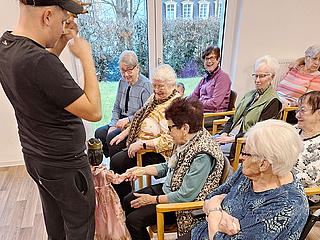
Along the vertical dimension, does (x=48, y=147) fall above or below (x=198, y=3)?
below

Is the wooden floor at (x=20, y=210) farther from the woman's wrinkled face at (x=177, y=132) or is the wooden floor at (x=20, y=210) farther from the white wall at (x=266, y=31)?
the white wall at (x=266, y=31)

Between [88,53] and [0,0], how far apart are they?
79.1 inches

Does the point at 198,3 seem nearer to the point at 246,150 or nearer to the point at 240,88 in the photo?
the point at 240,88

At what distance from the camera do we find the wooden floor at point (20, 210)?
2.10m

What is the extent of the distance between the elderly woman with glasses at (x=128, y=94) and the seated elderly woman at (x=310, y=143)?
4.39ft

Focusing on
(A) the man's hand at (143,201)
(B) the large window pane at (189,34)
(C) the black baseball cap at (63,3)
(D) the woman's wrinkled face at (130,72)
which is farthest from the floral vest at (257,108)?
(C) the black baseball cap at (63,3)

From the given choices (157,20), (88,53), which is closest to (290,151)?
(88,53)

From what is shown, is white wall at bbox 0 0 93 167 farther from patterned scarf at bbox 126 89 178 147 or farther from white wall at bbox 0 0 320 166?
patterned scarf at bbox 126 89 178 147

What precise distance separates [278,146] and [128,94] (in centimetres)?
172

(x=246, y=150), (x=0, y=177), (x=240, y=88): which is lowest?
(x=0, y=177)

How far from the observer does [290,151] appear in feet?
3.73

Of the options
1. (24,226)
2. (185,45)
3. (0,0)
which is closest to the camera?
(24,226)

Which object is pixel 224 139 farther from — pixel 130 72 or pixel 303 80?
pixel 303 80

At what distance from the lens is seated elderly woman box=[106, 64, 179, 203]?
7.02ft
